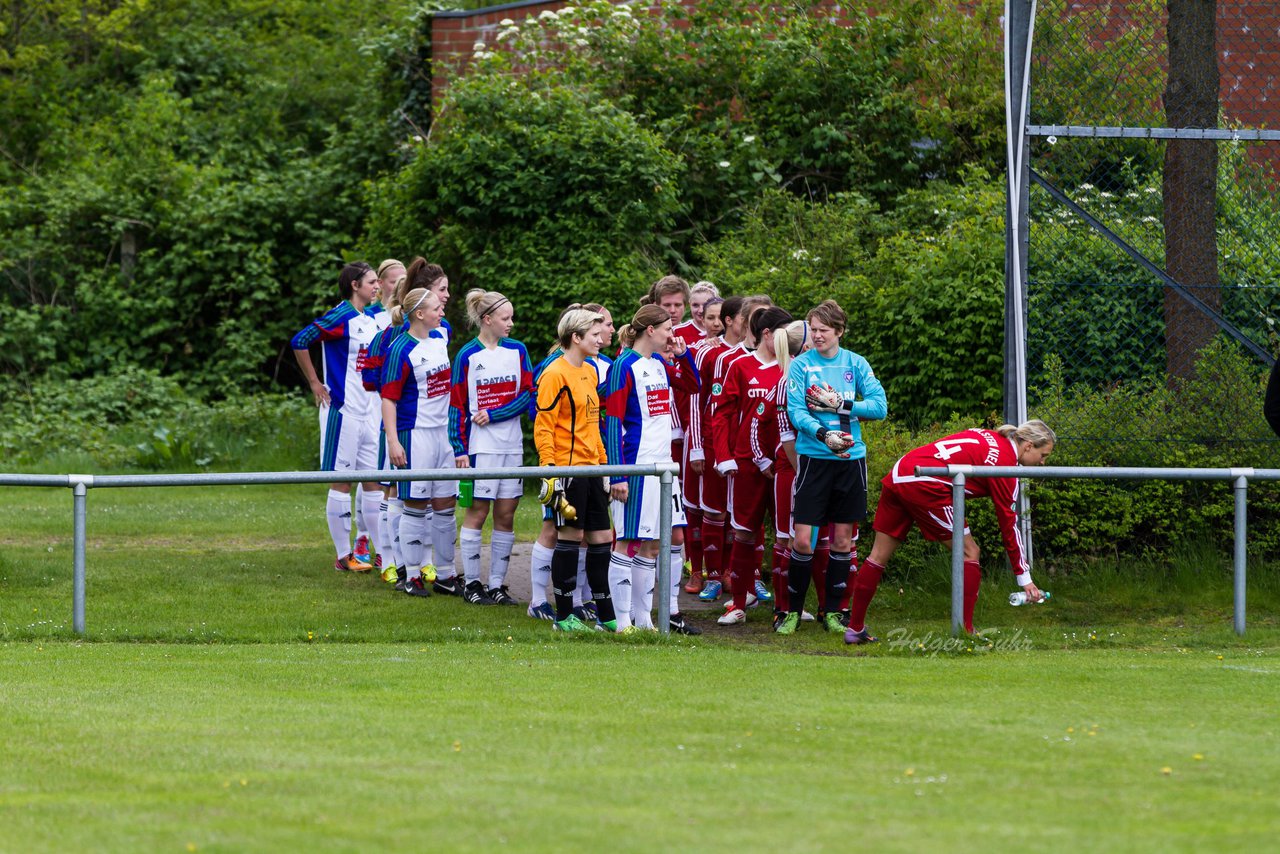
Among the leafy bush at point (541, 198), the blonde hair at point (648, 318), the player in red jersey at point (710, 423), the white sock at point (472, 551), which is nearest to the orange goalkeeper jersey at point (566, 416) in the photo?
the blonde hair at point (648, 318)

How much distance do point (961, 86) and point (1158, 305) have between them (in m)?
7.02

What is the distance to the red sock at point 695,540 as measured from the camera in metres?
11.6

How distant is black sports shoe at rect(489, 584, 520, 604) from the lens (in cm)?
1067

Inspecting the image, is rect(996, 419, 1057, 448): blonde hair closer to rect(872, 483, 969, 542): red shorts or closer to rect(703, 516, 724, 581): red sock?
rect(872, 483, 969, 542): red shorts

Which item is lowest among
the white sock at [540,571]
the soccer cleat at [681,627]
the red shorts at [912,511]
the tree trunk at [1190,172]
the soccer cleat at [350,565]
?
the soccer cleat at [681,627]

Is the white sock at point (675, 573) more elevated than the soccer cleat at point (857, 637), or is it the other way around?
the white sock at point (675, 573)

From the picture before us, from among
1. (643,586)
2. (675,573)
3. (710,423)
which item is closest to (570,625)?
(643,586)

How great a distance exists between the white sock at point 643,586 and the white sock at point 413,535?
1840mm

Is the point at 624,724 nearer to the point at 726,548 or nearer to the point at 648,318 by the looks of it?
the point at 648,318

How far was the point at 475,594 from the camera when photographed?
1068 cm

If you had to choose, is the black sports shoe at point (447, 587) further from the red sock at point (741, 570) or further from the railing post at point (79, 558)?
the railing post at point (79, 558)

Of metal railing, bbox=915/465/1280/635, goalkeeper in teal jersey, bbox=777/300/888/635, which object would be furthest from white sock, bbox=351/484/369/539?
metal railing, bbox=915/465/1280/635

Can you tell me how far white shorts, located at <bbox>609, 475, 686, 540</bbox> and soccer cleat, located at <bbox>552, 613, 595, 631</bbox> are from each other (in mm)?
540

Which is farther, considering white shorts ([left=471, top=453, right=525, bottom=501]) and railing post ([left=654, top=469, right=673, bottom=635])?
white shorts ([left=471, top=453, right=525, bottom=501])
